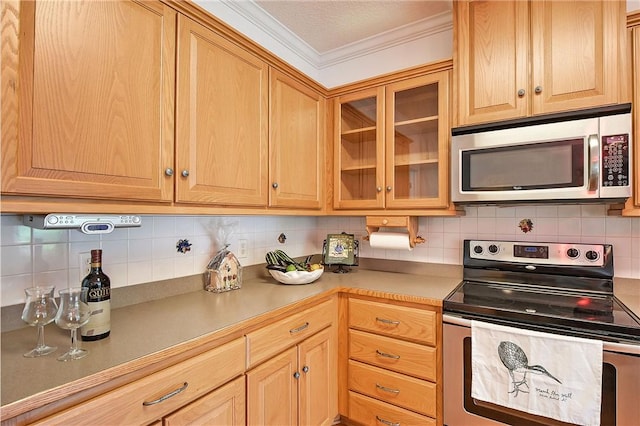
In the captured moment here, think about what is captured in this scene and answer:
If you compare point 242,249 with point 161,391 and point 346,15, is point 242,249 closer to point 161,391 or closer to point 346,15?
point 161,391

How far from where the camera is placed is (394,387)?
1622 mm

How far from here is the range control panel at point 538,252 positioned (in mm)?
1633

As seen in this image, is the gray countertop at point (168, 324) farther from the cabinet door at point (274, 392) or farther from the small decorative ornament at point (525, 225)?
the small decorative ornament at point (525, 225)

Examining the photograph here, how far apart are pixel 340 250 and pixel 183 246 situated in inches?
40.5

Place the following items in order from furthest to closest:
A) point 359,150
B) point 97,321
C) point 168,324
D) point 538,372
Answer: point 359,150
point 538,372
point 168,324
point 97,321

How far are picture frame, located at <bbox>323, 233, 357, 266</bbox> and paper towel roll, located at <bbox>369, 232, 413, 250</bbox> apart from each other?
18cm

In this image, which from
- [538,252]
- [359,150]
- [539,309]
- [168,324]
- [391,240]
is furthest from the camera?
[359,150]

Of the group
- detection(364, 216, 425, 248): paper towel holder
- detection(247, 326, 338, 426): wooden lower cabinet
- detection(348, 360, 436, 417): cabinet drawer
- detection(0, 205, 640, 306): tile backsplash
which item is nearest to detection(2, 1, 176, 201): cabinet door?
detection(0, 205, 640, 306): tile backsplash

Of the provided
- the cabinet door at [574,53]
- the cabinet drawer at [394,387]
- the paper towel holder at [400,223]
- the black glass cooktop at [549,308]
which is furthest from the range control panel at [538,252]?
the cabinet drawer at [394,387]

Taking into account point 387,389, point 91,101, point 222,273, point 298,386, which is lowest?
point 387,389

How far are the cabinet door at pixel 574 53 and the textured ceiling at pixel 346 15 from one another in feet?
2.04

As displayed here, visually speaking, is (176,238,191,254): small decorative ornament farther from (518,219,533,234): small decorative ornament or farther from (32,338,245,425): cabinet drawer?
(518,219,533,234): small decorative ornament

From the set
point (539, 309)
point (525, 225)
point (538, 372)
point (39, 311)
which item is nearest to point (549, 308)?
point (539, 309)

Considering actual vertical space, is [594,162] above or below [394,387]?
above
